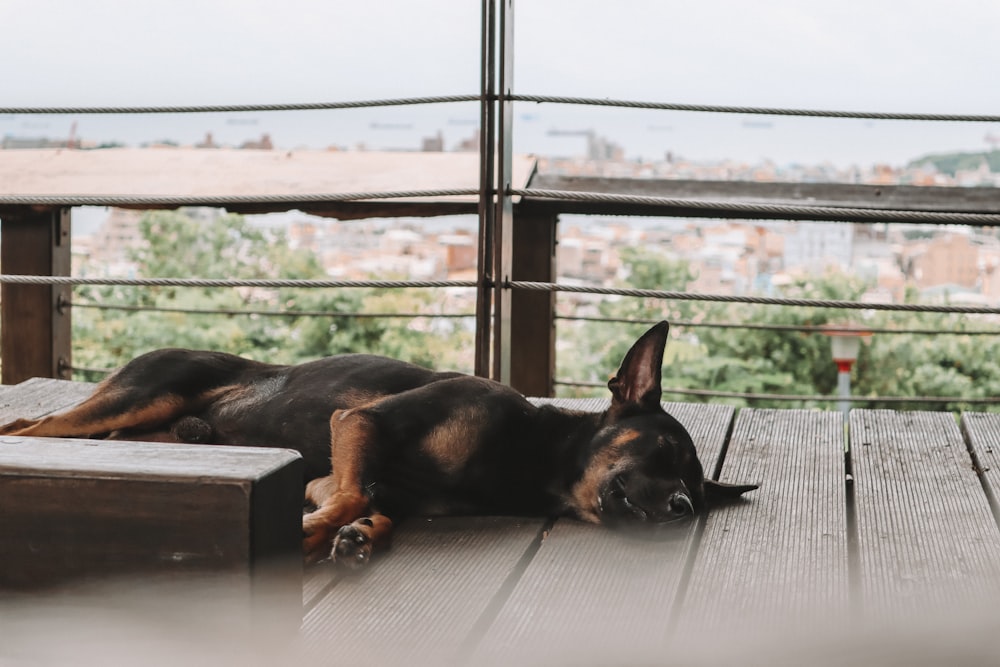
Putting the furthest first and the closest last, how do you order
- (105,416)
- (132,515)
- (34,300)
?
1. (34,300)
2. (105,416)
3. (132,515)

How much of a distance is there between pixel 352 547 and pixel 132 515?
600 millimetres

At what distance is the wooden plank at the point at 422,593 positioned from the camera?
4.51 feet

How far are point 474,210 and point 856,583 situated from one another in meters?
2.07

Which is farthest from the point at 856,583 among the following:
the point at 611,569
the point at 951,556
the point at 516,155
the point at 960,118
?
the point at 516,155

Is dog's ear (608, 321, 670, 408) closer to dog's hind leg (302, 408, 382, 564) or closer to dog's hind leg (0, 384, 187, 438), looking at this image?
dog's hind leg (302, 408, 382, 564)

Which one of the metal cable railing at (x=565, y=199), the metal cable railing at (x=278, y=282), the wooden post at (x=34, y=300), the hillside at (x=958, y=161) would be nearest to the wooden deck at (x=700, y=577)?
the metal cable railing at (x=565, y=199)

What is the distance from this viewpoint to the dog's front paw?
1.70 meters

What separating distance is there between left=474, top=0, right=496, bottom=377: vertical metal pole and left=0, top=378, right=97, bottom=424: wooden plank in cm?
112

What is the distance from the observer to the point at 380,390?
91.6 inches

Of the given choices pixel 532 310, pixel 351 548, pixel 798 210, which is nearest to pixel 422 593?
pixel 351 548

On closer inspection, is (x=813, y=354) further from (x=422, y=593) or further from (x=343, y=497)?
(x=422, y=593)

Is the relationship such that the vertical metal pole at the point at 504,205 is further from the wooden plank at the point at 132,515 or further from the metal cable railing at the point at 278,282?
the wooden plank at the point at 132,515

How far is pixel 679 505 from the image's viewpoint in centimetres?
192

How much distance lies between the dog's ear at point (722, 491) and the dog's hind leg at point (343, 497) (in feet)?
2.25
